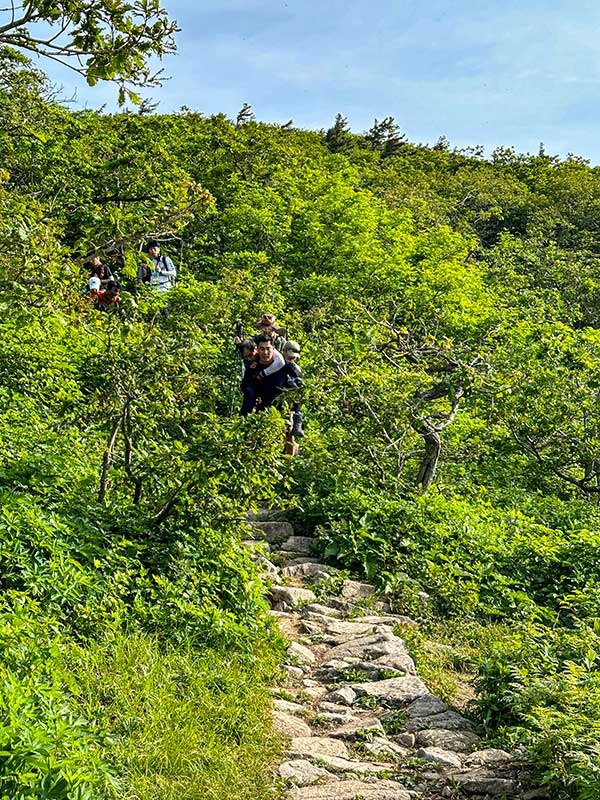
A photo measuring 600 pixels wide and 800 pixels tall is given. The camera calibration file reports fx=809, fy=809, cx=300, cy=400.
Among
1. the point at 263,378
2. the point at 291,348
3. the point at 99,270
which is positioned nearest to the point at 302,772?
the point at 263,378

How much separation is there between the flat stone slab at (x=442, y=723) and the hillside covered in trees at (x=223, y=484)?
14 centimetres

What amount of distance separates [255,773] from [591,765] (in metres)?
1.73

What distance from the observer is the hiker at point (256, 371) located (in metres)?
9.66

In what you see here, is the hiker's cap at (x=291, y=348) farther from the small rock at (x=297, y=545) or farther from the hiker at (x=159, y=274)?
the hiker at (x=159, y=274)

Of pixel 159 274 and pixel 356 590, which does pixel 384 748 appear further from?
pixel 159 274

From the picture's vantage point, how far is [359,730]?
524 cm

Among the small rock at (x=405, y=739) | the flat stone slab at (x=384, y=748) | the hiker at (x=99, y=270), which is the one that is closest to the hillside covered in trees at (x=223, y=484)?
the small rock at (x=405, y=739)

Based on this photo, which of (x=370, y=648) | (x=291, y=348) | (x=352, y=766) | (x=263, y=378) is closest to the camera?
(x=352, y=766)

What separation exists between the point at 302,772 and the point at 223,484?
7.58ft

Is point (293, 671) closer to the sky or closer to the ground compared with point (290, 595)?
closer to the ground

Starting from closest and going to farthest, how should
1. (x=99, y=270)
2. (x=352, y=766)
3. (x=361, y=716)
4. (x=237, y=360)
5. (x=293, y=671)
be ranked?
(x=352, y=766)
(x=361, y=716)
(x=293, y=671)
(x=237, y=360)
(x=99, y=270)

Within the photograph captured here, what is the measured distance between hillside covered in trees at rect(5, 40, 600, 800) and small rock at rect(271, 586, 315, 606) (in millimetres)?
861

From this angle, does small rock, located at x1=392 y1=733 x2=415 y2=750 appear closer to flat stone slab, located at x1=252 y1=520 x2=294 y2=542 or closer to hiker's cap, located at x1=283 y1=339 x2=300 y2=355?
flat stone slab, located at x1=252 y1=520 x2=294 y2=542

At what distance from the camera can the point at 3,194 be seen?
18.8 feet
